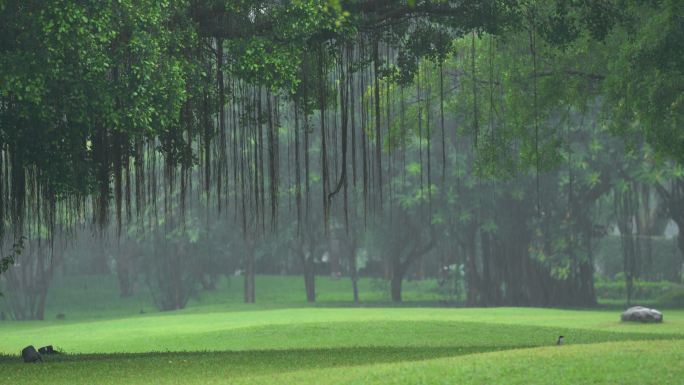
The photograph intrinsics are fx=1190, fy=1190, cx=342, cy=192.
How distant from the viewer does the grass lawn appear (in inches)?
578

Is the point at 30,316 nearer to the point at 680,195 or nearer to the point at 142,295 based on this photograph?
the point at 142,295

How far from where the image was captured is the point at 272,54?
19.7 meters

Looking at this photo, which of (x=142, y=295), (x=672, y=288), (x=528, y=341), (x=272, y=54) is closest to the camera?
(x=272, y=54)

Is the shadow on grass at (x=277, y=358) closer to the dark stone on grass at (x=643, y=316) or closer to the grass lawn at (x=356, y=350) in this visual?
the grass lawn at (x=356, y=350)

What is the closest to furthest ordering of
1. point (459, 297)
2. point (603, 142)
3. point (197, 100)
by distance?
point (197, 100) → point (603, 142) → point (459, 297)

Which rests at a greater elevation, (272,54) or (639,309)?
(272,54)

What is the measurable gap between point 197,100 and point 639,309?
55.6ft

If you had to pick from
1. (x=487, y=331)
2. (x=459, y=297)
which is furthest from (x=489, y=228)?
(x=487, y=331)

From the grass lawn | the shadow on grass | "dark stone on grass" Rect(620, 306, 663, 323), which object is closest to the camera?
the grass lawn

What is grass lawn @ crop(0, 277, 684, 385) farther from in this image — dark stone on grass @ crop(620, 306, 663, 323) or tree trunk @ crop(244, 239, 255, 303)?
tree trunk @ crop(244, 239, 255, 303)

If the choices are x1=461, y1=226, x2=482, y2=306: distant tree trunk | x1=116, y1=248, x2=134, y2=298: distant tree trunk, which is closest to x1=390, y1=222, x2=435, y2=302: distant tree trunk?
x1=461, y1=226, x2=482, y2=306: distant tree trunk

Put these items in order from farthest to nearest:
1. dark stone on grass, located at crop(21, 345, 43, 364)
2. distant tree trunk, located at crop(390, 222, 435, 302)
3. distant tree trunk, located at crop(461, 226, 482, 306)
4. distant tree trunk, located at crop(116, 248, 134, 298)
→ distant tree trunk, located at crop(116, 248, 134, 298), distant tree trunk, located at crop(390, 222, 435, 302), distant tree trunk, located at crop(461, 226, 482, 306), dark stone on grass, located at crop(21, 345, 43, 364)

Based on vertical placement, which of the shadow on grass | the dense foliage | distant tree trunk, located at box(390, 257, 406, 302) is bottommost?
the shadow on grass

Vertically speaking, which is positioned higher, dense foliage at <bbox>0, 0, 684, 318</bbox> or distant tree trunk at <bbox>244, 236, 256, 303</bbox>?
dense foliage at <bbox>0, 0, 684, 318</bbox>
